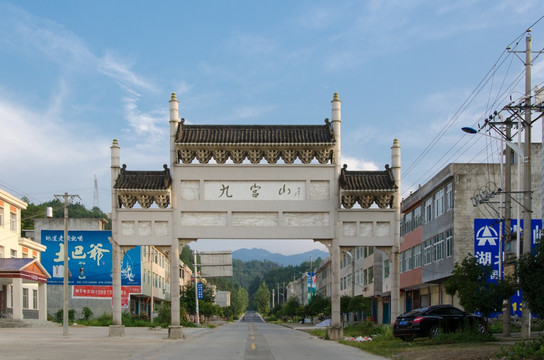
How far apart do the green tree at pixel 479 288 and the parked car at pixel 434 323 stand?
0.80 meters

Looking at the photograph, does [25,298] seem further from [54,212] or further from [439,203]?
[54,212]

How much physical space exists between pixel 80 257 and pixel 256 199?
33.1 metres

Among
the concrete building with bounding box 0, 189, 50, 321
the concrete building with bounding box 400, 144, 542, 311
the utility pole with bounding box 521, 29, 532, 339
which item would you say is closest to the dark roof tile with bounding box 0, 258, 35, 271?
the concrete building with bounding box 0, 189, 50, 321

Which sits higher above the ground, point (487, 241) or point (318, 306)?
point (487, 241)

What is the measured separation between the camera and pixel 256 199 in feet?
91.4

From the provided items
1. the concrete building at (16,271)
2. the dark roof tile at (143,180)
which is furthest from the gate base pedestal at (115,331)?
the concrete building at (16,271)

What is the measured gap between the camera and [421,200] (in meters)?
45.4

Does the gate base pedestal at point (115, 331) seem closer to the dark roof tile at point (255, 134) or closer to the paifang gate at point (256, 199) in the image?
the paifang gate at point (256, 199)

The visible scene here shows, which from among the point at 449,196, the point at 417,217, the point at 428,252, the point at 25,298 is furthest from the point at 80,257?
the point at 449,196

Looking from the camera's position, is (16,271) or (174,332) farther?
(16,271)

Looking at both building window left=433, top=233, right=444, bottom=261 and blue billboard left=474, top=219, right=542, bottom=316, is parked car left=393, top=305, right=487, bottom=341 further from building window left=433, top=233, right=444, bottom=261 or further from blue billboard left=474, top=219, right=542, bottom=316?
building window left=433, top=233, right=444, bottom=261

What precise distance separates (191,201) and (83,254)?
31383mm

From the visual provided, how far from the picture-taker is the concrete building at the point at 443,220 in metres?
37.2

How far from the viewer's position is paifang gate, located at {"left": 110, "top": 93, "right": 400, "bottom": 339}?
90.9 ft
